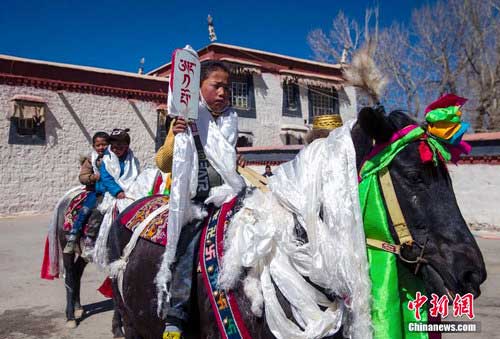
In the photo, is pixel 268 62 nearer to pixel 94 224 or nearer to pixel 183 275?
pixel 94 224

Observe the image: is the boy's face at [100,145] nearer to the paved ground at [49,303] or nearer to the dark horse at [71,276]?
the dark horse at [71,276]

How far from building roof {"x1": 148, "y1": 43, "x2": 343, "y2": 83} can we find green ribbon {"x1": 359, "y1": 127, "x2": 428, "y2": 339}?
681 inches

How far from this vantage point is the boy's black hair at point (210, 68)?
234 centimetres

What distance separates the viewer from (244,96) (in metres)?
19.8

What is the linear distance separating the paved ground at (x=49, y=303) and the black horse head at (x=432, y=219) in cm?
314

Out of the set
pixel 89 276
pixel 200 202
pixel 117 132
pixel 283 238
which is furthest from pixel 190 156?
pixel 89 276

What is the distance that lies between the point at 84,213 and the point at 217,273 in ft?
11.3

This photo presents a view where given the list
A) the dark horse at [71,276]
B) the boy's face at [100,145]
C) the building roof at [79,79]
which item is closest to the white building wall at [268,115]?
the building roof at [79,79]

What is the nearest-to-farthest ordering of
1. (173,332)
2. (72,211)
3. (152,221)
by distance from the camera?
(173,332) < (152,221) < (72,211)

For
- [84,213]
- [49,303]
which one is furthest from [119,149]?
[49,303]

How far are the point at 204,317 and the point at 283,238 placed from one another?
0.62 metres

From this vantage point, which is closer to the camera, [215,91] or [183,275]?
[183,275]

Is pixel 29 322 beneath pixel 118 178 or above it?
beneath

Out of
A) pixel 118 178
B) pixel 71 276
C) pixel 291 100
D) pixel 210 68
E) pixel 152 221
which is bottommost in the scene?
pixel 71 276
